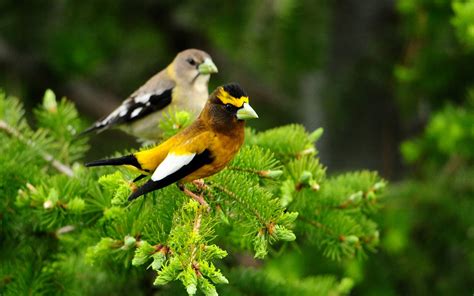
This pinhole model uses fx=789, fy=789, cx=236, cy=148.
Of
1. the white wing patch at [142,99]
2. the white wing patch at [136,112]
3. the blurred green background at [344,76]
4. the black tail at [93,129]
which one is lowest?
the black tail at [93,129]

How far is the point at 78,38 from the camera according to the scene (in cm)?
798

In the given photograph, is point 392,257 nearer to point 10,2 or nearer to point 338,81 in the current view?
point 338,81

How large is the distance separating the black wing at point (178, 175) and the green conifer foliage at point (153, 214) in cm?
14

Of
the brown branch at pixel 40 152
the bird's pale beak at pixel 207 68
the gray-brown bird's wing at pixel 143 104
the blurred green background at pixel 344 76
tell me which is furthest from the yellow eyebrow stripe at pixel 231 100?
the bird's pale beak at pixel 207 68

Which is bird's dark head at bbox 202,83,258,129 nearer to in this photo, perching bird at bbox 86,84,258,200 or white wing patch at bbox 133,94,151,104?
perching bird at bbox 86,84,258,200

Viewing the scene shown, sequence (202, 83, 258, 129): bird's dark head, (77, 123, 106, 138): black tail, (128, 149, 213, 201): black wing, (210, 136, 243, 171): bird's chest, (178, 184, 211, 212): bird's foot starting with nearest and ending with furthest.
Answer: (128, 149, 213, 201): black wing < (178, 184, 211, 212): bird's foot < (210, 136, 243, 171): bird's chest < (202, 83, 258, 129): bird's dark head < (77, 123, 106, 138): black tail

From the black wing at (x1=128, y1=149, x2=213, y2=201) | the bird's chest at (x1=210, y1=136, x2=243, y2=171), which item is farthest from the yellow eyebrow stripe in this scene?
the black wing at (x1=128, y1=149, x2=213, y2=201)

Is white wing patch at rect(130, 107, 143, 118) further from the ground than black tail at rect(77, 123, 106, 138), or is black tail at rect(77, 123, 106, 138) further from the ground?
white wing patch at rect(130, 107, 143, 118)

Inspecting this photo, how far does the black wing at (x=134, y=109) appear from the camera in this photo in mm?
5945

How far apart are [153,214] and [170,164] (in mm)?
261

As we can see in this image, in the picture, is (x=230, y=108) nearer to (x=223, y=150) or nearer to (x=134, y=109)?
(x=223, y=150)

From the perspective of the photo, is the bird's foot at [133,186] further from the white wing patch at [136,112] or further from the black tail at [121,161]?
the white wing patch at [136,112]

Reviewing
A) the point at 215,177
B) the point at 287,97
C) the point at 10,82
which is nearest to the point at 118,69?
the point at 10,82

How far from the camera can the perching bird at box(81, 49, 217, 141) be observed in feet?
19.6
